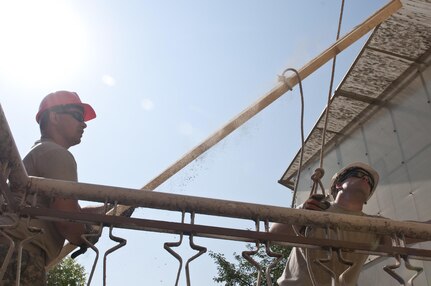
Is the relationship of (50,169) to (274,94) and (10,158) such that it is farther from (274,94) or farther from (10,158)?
(274,94)

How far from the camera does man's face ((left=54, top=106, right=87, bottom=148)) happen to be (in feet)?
9.39

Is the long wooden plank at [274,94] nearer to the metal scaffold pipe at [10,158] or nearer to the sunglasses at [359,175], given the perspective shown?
the sunglasses at [359,175]

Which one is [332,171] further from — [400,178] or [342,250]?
[342,250]

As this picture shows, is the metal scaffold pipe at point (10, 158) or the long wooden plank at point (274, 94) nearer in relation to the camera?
the metal scaffold pipe at point (10, 158)

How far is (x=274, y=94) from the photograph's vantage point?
15.6ft

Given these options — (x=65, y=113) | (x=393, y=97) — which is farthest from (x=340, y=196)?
(x=393, y=97)

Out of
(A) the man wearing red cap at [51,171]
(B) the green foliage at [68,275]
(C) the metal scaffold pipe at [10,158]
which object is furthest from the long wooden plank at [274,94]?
(B) the green foliage at [68,275]

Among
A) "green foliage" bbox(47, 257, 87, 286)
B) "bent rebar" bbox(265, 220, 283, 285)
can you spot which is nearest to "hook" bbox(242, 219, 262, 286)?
"bent rebar" bbox(265, 220, 283, 285)

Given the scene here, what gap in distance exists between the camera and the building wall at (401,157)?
16.0 ft

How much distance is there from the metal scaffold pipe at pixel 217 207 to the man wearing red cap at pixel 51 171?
0.18 meters

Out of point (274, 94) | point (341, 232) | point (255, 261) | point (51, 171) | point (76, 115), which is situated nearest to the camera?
point (255, 261)

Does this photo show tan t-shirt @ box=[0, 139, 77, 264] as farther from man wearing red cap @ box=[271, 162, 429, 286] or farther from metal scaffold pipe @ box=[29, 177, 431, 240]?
man wearing red cap @ box=[271, 162, 429, 286]

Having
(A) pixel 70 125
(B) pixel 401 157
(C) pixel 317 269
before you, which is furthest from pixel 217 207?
(B) pixel 401 157

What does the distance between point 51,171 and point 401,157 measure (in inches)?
164
